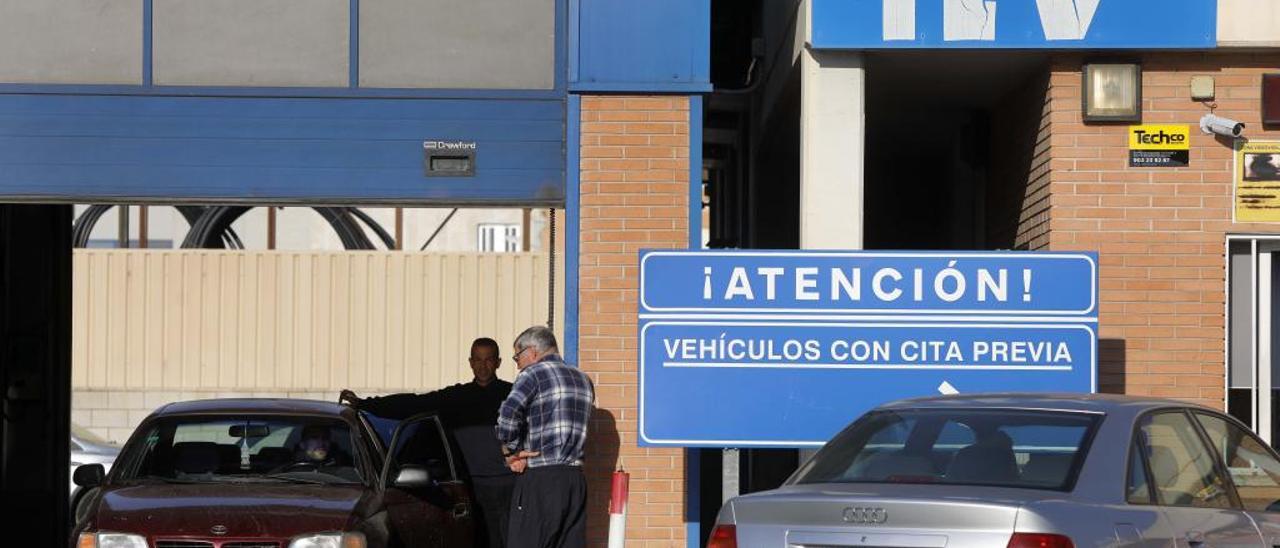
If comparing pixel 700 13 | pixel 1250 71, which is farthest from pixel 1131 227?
pixel 700 13

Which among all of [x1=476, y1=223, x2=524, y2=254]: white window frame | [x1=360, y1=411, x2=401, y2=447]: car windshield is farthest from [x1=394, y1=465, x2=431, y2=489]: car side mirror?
[x1=476, y1=223, x2=524, y2=254]: white window frame

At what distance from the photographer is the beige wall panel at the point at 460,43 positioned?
12703 mm

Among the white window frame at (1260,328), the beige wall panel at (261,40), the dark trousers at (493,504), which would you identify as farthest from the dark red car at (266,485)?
the white window frame at (1260,328)

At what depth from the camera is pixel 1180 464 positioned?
7.94m

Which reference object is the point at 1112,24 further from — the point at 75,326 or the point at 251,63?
the point at 75,326

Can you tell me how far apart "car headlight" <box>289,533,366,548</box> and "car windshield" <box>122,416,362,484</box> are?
92cm

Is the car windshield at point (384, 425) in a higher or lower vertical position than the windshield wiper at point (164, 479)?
higher

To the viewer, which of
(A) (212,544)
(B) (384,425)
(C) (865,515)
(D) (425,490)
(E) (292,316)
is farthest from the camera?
(E) (292,316)

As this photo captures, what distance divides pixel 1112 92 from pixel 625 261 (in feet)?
10.8

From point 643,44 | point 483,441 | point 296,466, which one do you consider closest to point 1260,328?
point 643,44

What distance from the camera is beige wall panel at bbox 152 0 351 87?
498 inches

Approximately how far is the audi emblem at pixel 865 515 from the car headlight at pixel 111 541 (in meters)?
3.67

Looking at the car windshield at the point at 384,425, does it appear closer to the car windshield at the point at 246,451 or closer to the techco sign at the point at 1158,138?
the car windshield at the point at 246,451

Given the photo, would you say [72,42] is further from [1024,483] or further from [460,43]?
[1024,483]
